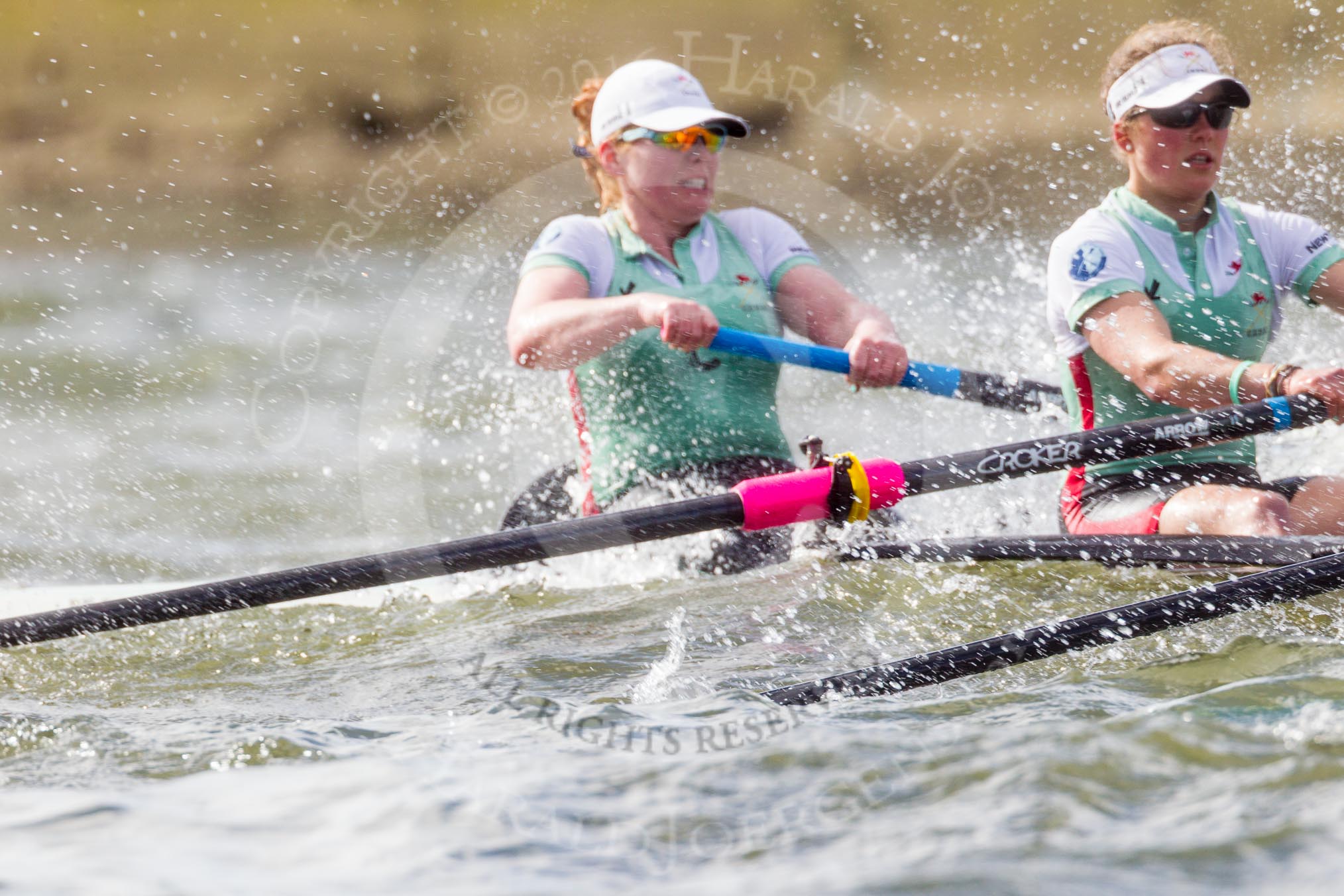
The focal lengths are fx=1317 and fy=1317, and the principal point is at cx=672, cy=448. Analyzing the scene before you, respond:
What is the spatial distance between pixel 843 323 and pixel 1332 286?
100 centimetres

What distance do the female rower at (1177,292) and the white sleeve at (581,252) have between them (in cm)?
96

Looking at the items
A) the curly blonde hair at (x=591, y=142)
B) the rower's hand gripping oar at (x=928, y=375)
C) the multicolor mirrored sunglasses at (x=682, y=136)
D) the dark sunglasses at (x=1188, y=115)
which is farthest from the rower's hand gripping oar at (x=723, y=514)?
the curly blonde hair at (x=591, y=142)

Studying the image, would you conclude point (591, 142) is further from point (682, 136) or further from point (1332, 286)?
point (1332, 286)

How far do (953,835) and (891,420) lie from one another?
412cm

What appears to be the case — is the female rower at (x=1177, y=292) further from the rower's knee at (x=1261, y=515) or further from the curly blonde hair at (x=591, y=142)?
the curly blonde hair at (x=591, y=142)

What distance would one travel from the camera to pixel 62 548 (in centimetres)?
456

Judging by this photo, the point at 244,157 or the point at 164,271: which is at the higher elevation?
the point at 244,157

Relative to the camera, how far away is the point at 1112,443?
2.32 m

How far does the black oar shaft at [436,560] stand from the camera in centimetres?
216

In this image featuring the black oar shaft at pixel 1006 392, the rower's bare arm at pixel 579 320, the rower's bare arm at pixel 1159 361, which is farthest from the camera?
the black oar shaft at pixel 1006 392

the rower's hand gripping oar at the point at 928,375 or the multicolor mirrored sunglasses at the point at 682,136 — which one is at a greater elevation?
the multicolor mirrored sunglasses at the point at 682,136

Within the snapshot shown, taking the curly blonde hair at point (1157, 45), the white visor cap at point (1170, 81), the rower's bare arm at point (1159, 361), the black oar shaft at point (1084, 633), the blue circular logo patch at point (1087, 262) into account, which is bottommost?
the black oar shaft at point (1084, 633)

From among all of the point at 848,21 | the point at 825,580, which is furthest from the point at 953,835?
the point at 848,21

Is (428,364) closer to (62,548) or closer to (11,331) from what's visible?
(62,548)
